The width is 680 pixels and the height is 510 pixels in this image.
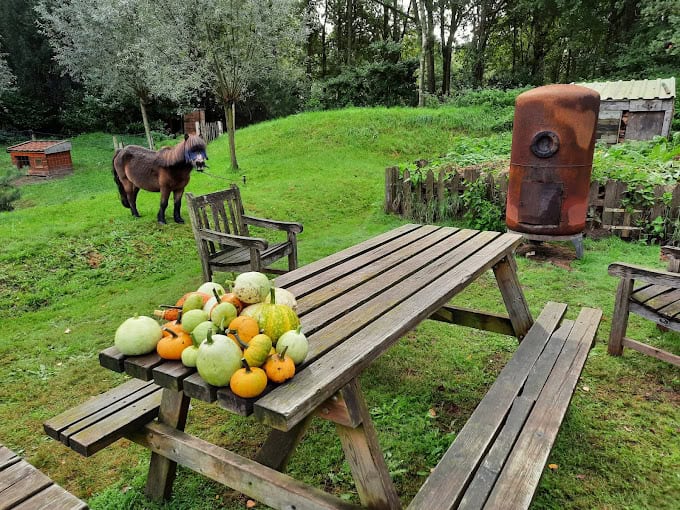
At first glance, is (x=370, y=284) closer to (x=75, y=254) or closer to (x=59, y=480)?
(x=59, y=480)

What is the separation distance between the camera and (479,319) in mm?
3539

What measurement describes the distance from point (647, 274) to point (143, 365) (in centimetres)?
339

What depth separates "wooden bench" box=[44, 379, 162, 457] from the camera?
1.93 meters

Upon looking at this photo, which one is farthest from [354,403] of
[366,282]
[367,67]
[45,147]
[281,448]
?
[367,67]

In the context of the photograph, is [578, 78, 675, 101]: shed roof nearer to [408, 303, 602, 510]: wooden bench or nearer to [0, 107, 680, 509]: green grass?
[0, 107, 680, 509]: green grass

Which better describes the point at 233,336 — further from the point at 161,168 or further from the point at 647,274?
the point at 161,168

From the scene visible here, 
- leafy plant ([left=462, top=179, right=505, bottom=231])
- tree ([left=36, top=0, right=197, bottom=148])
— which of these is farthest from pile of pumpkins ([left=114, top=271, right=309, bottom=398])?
tree ([left=36, top=0, right=197, bottom=148])

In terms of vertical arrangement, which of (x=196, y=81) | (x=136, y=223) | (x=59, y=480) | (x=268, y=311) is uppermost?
A: (x=196, y=81)

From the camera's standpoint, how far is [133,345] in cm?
164

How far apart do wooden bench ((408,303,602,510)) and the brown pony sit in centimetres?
508

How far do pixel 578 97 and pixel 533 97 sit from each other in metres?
0.49

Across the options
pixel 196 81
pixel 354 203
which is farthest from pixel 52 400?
pixel 196 81

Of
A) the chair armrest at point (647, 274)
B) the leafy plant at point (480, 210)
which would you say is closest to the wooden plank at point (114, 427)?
the chair armrest at point (647, 274)

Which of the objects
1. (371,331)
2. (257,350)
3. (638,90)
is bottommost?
(371,331)
